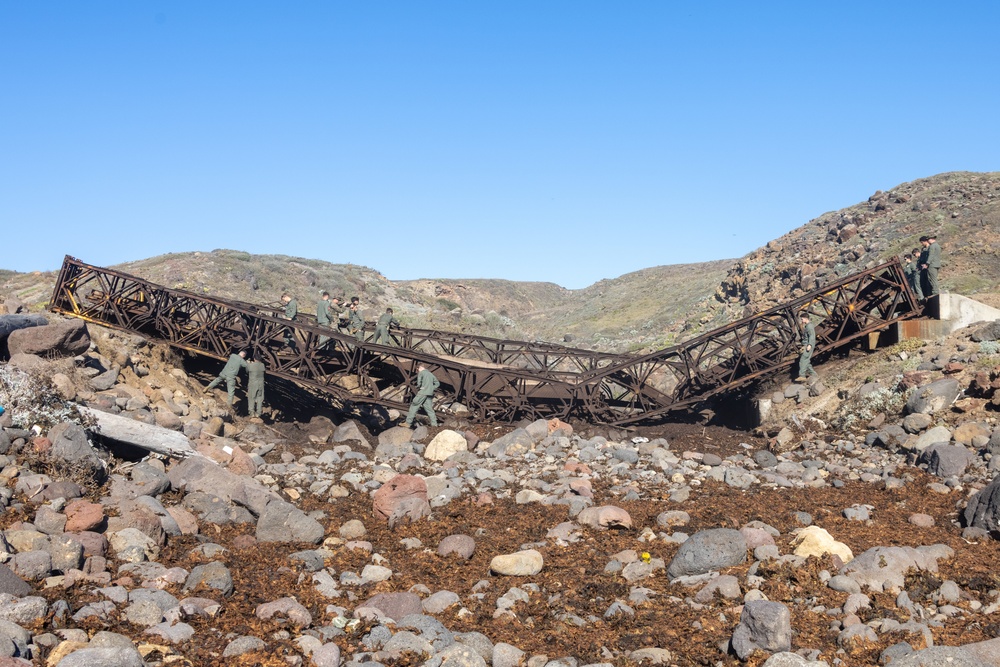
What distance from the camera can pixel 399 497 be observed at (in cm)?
1147

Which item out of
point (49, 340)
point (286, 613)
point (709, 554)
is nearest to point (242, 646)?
point (286, 613)

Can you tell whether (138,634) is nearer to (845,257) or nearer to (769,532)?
(769,532)

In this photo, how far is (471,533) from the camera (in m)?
10.8

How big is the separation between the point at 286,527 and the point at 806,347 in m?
12.6

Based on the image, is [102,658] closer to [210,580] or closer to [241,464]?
[210,580]

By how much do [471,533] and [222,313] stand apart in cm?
947

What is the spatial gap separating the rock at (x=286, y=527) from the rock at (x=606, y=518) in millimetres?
3620

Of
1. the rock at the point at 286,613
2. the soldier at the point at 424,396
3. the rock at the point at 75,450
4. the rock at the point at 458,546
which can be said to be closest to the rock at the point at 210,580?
the rock at the point at 286,613

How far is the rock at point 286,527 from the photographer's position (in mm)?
10125

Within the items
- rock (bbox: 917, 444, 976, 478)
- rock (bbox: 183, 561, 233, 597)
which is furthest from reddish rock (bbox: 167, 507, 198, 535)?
rock (bbox: 917, 444, 976, 478)

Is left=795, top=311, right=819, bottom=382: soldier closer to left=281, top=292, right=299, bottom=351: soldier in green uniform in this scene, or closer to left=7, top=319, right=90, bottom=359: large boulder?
left=281, top=292, right=299, bottom=351: soldier in green uniform

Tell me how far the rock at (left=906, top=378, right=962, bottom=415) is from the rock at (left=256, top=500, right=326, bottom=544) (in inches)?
432

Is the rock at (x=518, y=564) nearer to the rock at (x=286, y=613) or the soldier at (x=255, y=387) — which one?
the rock at (x=286, y=613)

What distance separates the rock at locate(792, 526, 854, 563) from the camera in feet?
29.6
